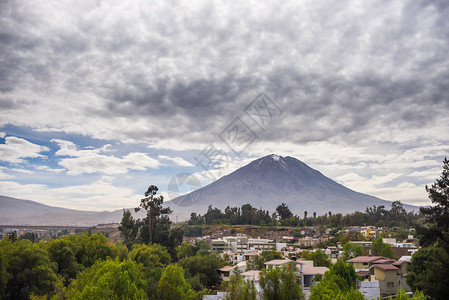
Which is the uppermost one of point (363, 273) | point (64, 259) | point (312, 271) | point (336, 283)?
point (64, 259)

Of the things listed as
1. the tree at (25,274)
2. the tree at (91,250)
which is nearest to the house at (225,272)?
the tree at (91,250)

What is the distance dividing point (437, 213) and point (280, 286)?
485 inches

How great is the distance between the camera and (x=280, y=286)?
989 inches

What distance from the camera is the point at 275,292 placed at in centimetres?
2516

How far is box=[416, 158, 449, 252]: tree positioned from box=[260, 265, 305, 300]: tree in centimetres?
926

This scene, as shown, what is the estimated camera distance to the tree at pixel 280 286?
978 inches

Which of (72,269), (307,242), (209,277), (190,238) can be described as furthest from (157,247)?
(190,238)

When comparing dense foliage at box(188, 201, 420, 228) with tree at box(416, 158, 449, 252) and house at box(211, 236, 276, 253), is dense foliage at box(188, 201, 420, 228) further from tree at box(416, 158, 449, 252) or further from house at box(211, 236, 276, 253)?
tree at box(416, 158, 449, 252)

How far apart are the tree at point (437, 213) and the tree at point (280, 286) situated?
30.4 ft

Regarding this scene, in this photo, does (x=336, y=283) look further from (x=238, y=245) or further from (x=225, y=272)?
(x=238, y=245)

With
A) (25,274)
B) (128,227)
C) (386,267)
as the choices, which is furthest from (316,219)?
(25,274)

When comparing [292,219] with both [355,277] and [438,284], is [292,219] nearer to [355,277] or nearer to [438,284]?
[355,277]

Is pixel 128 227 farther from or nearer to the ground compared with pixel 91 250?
farther from the ground

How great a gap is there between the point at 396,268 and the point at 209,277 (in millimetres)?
20036
